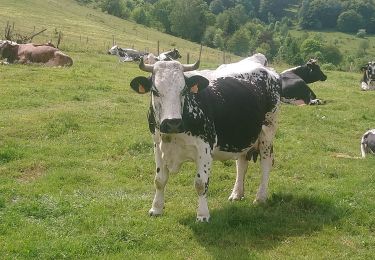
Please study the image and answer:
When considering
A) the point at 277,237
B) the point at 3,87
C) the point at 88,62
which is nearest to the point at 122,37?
the point at 88,62

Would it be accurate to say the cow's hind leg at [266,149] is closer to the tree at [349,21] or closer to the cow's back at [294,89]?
the cow's back at [294,89]

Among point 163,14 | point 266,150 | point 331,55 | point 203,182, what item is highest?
point 266,150

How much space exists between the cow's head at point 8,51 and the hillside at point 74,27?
33.6 feet

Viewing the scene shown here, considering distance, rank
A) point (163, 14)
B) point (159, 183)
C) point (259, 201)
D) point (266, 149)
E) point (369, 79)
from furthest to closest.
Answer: point (163, 14)
point (369, 79)
point (266, 149)
point (259, 201)
point (159, 183)

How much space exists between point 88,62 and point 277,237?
26.1 metres

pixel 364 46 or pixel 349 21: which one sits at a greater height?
pixel 349 21

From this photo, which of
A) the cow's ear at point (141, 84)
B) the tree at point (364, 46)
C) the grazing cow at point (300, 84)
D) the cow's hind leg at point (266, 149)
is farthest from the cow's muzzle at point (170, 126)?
the tree at point (364, 46)

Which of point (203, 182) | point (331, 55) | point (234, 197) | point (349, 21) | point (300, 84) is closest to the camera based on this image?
point (203, 182)

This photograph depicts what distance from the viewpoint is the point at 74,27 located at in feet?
219

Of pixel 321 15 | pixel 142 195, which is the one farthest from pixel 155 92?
pixel 321 15

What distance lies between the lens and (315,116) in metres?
20.0

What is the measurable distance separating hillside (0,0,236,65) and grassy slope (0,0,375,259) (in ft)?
82.7

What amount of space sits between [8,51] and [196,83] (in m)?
23.3

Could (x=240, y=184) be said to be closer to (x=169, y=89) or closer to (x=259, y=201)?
(x=259, y=201)
